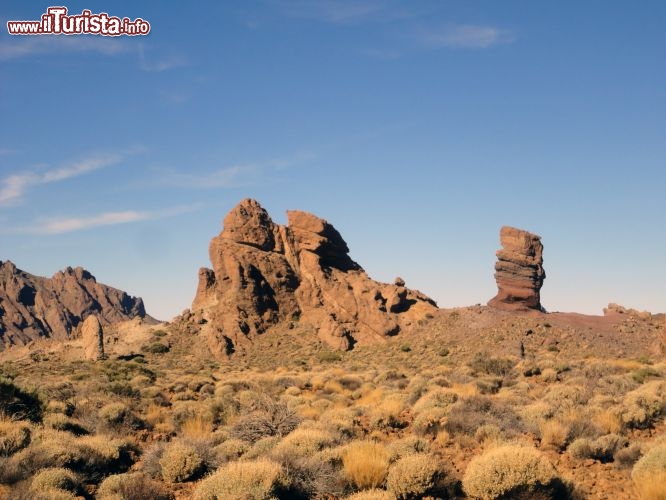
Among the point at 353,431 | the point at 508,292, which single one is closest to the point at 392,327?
the point at 508,292

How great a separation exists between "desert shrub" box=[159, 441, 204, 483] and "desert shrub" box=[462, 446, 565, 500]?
538cm

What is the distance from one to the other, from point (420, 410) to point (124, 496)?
932 centimetres

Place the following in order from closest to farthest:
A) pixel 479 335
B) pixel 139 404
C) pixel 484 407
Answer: pixel 484 407 < pixel 139 404 < pixel 479 335

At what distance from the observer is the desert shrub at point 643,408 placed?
1347 cm

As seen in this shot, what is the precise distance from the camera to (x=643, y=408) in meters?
14.1

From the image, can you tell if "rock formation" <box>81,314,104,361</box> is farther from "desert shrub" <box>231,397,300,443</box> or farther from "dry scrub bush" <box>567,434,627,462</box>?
"dry scrub bush" <box>567,434,627,462</box>

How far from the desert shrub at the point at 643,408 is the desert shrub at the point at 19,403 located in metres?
A: 17.1

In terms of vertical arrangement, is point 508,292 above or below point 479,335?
above

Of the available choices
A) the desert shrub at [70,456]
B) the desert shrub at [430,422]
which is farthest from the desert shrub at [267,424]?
the desert shrub at [430,422]

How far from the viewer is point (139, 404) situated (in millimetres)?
20453

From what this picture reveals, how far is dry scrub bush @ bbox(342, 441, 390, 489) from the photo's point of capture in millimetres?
9211

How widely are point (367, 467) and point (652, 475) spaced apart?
4.71m

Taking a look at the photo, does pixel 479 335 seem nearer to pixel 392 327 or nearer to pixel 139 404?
pixel 392 327

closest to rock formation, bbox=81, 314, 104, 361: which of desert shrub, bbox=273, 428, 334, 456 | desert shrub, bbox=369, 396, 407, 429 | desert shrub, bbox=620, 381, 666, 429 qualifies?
desert shrub, bbox=369, 396, 407, 429
